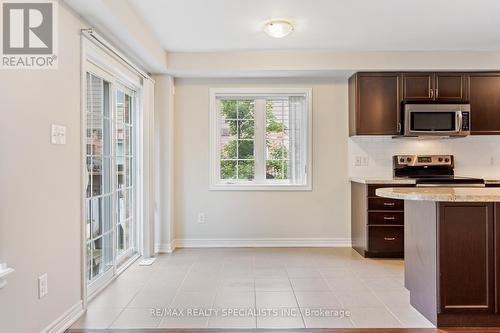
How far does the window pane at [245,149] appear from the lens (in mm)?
5088

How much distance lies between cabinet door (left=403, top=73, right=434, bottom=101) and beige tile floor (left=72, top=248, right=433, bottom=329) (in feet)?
6.51

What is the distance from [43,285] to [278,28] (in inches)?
110

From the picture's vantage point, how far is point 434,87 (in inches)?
183

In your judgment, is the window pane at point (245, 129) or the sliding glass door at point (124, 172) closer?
the sliding glass door at point (124, 172)

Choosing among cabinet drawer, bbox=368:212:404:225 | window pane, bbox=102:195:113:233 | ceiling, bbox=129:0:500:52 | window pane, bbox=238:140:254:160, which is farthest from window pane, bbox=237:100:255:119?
window pane, bbox=102:195:113:233

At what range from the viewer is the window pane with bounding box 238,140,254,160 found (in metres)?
5.09

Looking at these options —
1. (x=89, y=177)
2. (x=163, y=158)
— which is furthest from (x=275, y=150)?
(x=89, y=177)

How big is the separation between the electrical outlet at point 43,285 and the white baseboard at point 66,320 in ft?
0.71

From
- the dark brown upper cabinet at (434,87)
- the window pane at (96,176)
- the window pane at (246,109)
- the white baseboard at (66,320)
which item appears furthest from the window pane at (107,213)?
the dark brown upper cabinet at (434,87)

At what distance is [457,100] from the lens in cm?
462

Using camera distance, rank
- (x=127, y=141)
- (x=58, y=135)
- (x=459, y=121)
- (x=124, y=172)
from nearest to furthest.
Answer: (x=58, y=135)
(x=124, y=172)
(x=127, y=141)
(x=459, y=121)

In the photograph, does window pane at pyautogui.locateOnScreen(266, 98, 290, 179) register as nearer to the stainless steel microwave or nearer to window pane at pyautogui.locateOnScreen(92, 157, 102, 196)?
the stainless steel microwave

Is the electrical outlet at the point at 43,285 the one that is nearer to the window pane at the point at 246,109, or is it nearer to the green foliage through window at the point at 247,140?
the green foliage through window at the point at 247,140

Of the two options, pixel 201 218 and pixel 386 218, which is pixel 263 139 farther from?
pixel 386 218
